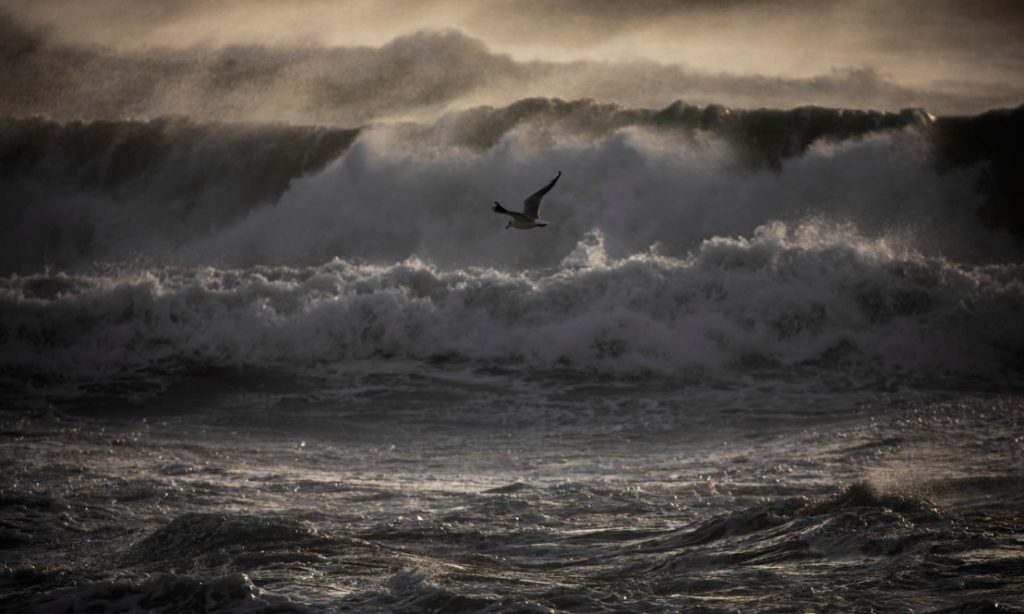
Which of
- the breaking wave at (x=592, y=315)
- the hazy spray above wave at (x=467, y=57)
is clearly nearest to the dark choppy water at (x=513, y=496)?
the breaking wave at (x=592, y=315)

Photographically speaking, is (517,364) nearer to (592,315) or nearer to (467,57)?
(592,315)

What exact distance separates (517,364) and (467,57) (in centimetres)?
1093

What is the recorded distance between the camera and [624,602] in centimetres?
654

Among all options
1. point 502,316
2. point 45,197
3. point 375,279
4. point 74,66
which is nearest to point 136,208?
point 45,197

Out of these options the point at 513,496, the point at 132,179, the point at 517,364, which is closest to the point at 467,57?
the point at 132,179

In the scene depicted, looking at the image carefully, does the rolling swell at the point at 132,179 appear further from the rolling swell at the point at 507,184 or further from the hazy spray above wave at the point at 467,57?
the hazy spray above wave at the point at 467,57

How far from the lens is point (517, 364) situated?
47.1ft

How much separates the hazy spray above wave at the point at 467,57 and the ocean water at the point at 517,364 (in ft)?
3.44

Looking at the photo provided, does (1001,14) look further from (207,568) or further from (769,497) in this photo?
(207,568)

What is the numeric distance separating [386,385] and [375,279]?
2.67m

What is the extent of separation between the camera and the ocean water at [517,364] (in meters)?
7.20

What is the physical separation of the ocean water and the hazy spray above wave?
1047 mm

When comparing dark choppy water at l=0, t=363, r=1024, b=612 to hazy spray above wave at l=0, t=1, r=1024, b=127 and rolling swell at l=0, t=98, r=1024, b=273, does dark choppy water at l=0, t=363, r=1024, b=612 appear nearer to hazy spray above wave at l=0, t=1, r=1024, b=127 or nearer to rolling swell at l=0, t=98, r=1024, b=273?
rolling swell at l=0, t=98, r=1024, b=273

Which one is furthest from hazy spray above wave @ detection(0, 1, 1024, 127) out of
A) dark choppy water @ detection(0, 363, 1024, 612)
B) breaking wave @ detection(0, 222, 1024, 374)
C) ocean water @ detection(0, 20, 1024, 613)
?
dark choppy water @ detection(0, 363, 1024, 612)
